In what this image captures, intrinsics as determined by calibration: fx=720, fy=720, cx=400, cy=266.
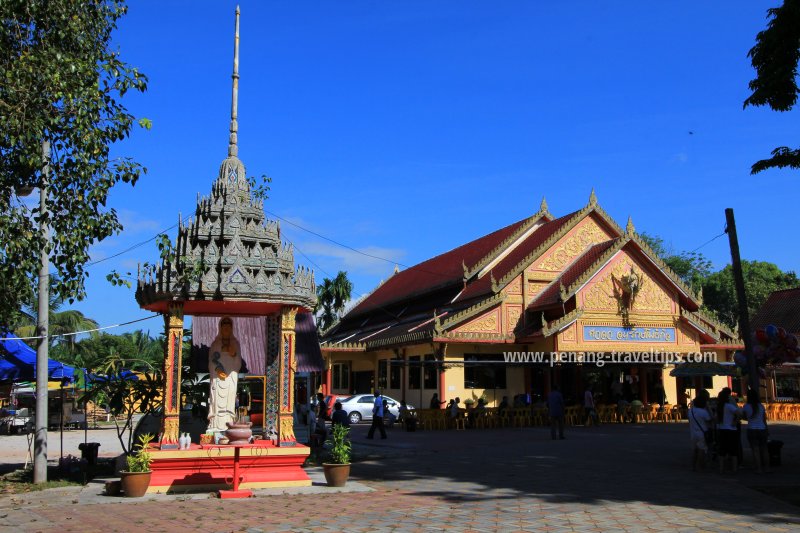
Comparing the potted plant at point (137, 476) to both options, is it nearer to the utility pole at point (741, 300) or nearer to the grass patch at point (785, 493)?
the grass patch at point (785, 493)

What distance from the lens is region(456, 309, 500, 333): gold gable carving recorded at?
26656 millimetres

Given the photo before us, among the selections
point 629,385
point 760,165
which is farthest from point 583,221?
point 760,165

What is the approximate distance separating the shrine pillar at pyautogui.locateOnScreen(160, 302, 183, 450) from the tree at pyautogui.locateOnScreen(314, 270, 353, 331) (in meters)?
41.8

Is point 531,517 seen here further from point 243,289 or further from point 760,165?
point 760,165

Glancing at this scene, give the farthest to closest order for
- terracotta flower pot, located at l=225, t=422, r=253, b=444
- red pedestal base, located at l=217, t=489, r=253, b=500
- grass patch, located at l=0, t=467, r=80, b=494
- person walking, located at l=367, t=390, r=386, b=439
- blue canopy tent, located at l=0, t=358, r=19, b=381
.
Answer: person walking, located at l=367, t=390, r=386, b=439 → blue canopy tent, located at l=0, t=358, r=19, b=381 → grass patch, located at l=0, t=467, r=80, b=494 → terracotta flower pot, located at l=225, t=422, r=253, b=444 → red pedestal base, located at l=217, t=489, r=253, b=500

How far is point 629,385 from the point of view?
29.8 m

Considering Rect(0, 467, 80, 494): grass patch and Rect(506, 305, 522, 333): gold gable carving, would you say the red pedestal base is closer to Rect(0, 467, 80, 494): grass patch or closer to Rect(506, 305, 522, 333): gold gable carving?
Rect(0, 467, 80, 494): grass patch

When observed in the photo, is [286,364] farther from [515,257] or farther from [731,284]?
[731,284]

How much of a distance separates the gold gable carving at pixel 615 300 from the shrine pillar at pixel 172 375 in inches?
A: 737

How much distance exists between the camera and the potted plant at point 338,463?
1102 cm

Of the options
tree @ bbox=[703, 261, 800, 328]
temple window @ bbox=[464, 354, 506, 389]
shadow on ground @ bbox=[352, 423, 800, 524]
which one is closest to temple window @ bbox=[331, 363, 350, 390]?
temple window @ bbox=[464, 354, 506, 389]

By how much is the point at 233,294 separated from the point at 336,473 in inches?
125

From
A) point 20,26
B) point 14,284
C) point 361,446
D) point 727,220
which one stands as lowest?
point 361,446

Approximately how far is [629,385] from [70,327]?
3365cm
